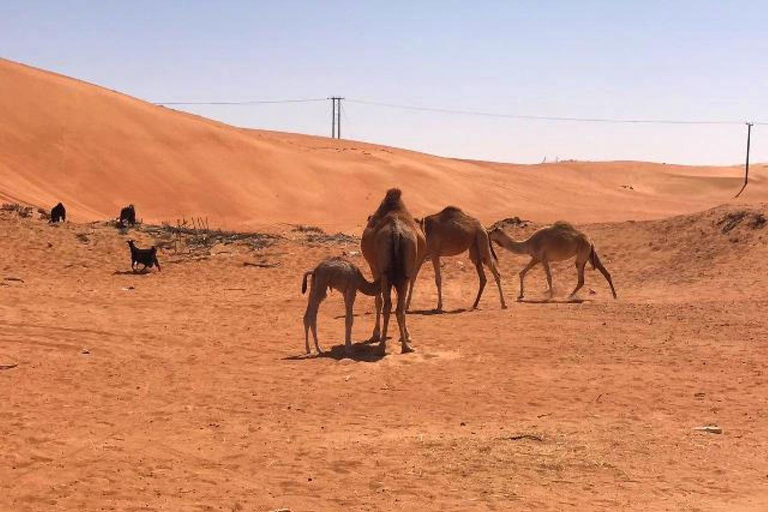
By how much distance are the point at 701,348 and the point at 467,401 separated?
4784mm

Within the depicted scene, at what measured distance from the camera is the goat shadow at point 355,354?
12547 millimetres

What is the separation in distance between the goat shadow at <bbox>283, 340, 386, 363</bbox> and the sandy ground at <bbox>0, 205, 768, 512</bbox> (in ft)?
0.24

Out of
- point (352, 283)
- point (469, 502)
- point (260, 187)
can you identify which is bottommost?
point (469, 502)

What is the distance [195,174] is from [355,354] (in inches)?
1190

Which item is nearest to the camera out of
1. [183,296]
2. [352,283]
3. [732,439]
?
[732,439]

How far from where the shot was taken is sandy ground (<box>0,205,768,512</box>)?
23.4 ft

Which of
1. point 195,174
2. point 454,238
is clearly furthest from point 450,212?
point 195,174

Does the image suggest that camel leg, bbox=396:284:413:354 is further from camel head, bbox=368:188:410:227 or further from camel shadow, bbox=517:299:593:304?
camel shadow, bbox=517:299:593:304

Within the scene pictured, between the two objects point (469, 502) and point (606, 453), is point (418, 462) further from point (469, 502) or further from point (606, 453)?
point (606, 453)

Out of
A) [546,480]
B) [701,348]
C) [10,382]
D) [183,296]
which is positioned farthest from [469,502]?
[183,296]

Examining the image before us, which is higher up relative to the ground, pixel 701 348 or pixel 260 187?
pixel 260 187

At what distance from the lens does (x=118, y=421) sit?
8.98 m

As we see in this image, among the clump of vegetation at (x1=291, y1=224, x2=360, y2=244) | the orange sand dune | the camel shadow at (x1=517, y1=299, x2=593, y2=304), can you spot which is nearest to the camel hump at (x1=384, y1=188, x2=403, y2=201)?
the camel shadow at (x1=517, y1=299, x2=593, y2=304)

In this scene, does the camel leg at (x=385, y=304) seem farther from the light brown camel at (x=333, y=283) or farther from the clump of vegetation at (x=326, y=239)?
the clump of vegetation at (x=326, y=239)
